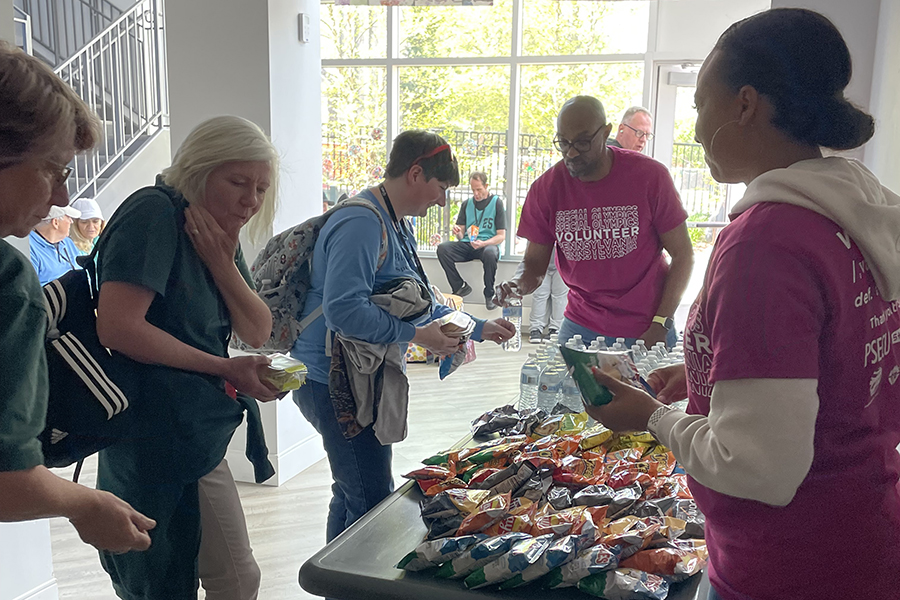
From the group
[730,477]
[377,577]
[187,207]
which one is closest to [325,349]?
[187,207]

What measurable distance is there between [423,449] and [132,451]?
2992 mm

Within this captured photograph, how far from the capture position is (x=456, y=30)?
8508 millimetres

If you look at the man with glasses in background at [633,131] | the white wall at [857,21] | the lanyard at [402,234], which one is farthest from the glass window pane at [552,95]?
the lanyard at [402,234]

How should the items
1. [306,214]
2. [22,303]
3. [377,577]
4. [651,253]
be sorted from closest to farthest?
[22,303] → [377,577] → [651,253] → [306,214]

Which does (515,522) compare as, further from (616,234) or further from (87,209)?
(87,209)

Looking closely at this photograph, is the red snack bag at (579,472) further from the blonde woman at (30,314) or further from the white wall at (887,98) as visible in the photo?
the white wall at (887,98)

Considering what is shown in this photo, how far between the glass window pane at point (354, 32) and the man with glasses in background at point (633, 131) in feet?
13.1

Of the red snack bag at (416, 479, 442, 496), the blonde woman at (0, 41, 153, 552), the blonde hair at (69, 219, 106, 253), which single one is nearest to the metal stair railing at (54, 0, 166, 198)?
the blonde hair at (69, 219, 106, 253)

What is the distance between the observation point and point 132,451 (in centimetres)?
157

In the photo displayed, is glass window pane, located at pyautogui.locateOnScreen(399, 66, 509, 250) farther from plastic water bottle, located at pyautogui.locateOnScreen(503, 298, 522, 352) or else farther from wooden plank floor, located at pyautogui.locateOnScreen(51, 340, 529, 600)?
plastic water bottle, located at pyautogui.locateOnScreen(503, 298, 522, 352)

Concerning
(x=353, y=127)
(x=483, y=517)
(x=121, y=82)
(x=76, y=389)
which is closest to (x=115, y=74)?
(x=121, y=82)

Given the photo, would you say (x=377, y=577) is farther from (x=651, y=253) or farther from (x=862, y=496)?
(x=651, y=253)

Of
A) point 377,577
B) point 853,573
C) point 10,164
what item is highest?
point 10,164

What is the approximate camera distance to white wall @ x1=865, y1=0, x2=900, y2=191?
2652 mm
